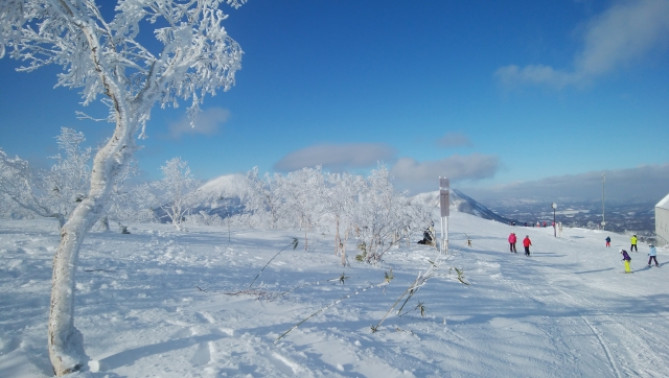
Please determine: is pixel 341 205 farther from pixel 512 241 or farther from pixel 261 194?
pixel 261 194

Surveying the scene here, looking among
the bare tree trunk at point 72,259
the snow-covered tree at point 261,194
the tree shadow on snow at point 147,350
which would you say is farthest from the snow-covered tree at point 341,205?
the snow-covered tree at point 261,194

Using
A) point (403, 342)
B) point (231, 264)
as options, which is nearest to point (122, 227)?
point (231, 264)

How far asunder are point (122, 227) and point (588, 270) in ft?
78.3

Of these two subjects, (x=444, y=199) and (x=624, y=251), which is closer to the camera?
(x=624, y=251)

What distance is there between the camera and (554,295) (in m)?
10.6

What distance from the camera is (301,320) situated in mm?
5488

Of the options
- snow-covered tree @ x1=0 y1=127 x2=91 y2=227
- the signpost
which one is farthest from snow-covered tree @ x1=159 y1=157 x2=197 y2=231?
the signpost

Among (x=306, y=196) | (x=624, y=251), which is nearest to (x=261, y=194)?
(x=306, y=196)

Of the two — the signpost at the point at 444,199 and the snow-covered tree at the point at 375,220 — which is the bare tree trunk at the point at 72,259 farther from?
the signpost at the point at 444,199

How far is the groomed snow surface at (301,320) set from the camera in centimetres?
401

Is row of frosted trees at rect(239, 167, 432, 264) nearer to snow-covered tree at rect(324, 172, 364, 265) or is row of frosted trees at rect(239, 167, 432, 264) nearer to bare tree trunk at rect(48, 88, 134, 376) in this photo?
snow-covered tree at rect(324, 172, 364, 265)

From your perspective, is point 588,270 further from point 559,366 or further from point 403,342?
point 403,342

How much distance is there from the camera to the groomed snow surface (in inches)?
158

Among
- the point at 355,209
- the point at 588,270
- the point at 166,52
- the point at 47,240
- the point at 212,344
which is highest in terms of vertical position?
the point at 166,52
